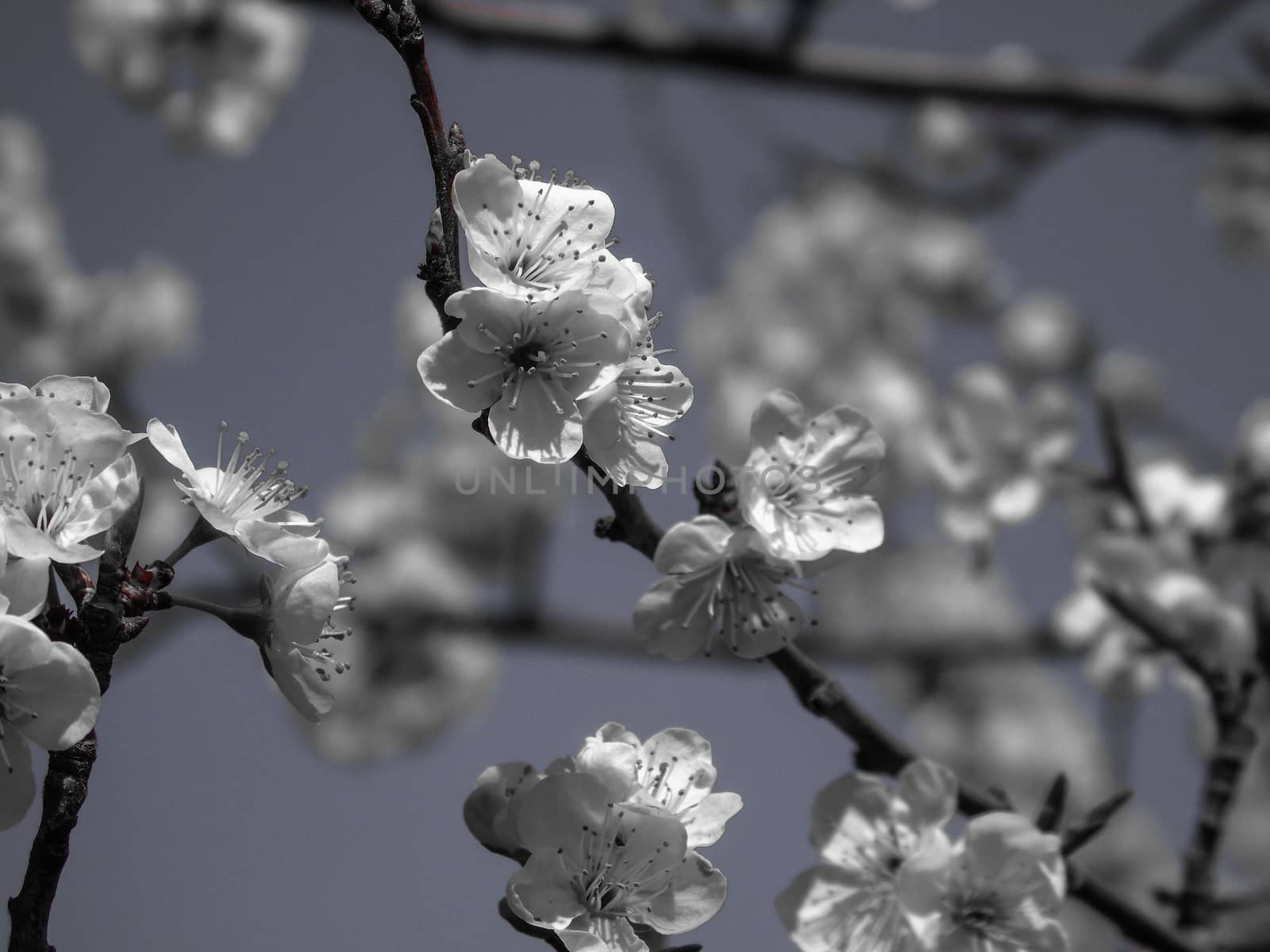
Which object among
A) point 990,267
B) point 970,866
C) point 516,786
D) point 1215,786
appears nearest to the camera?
point 516,786

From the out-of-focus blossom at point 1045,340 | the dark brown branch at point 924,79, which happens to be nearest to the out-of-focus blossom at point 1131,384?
the out-of-focus blossom at point 1045,340

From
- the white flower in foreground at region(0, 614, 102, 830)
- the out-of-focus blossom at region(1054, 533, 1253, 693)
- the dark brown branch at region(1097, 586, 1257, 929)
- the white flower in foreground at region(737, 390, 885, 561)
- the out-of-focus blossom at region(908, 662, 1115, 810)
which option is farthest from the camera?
the out-of-focus blossom at region(908, 662, 1115, 810)

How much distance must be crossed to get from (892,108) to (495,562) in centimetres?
403

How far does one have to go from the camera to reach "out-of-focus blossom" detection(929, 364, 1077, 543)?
2600 mm

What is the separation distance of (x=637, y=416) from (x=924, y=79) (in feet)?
6.32

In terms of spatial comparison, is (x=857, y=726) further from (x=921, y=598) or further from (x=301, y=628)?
(x=921, y=598)

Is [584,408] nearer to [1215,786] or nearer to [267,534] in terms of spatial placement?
[267,534]

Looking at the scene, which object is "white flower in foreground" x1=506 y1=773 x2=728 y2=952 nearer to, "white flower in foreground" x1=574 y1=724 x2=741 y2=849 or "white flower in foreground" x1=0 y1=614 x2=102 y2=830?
"white flower in foreground" x1=574 y1=724 x2=741 y2=849

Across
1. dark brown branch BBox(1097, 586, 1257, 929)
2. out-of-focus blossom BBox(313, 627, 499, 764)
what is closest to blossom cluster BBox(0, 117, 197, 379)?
out-of-focus blossom BBox(313, 627, 499, 764)

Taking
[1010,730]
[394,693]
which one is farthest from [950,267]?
[394,693]

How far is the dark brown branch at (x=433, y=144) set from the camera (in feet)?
3.74

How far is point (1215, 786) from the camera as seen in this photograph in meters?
1.76

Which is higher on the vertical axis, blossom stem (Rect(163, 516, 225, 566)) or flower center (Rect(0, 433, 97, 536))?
flower center (Rect(0, 433, 97, 536))

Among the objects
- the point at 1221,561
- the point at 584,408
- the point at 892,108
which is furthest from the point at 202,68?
the point at 1221,561
